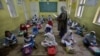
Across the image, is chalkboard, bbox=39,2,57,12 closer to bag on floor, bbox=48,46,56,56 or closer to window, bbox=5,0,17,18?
window, bbox=5,0,17,18

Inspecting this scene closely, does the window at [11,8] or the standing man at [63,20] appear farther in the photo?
the window at [11,8]

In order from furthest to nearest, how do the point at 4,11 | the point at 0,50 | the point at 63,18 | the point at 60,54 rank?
the point at 4,11 → the point at 63,18 → the point at 0,50 → the point at 60,54

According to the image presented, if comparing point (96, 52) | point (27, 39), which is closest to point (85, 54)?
point (96, 52)

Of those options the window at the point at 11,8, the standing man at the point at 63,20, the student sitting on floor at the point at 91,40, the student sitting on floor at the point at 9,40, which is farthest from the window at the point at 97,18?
the window at the point at 11,8

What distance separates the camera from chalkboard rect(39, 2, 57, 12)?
8172mm

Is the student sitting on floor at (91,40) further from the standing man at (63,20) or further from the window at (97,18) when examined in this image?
the standing man at (63,20)

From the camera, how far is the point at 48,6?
325 inches

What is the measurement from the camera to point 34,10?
327 inches

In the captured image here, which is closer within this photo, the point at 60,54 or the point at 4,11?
the point at 60,54

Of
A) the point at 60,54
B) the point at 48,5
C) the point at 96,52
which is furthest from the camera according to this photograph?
the point at 48,5

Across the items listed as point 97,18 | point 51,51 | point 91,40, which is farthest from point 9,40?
point 97,18

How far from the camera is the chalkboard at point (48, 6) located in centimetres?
817

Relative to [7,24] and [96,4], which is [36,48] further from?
[96,4]

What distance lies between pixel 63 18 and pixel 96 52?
1.54 meters
